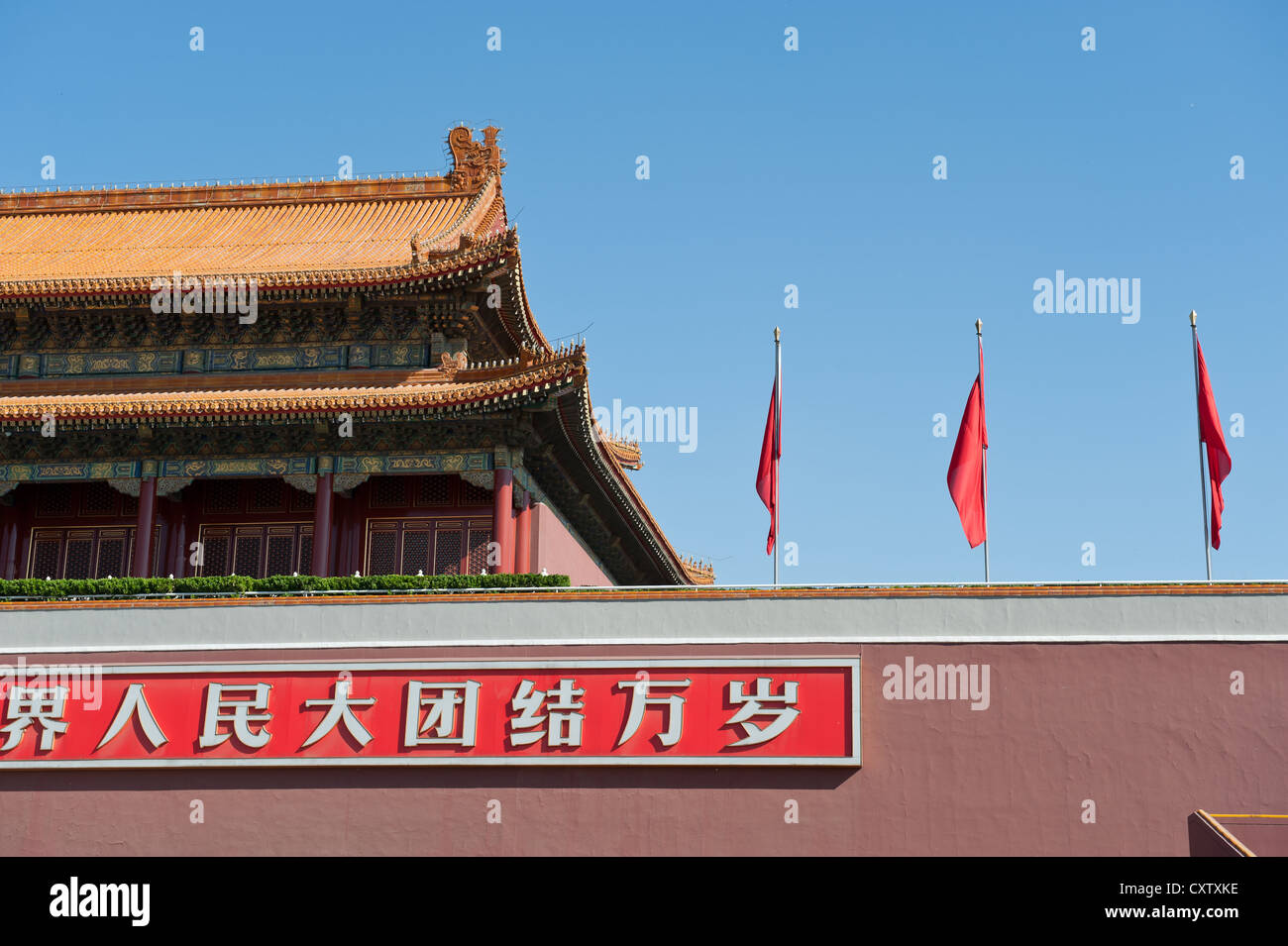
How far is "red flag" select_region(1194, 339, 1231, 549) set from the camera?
19.6 metres

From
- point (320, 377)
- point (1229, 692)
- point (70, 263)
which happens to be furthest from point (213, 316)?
point (1229, 692)

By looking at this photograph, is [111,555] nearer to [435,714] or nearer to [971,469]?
[435,714]

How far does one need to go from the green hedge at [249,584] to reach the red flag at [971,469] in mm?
5253

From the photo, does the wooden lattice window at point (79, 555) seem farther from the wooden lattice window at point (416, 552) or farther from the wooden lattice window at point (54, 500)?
the wooden lattice window at point (416, 552)

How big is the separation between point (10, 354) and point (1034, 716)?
1714 cm

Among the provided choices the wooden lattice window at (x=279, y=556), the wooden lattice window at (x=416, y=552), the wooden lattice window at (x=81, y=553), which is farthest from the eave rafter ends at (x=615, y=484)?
the wooden lattice window at (x=81, y=553)

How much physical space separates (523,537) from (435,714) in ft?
15.8

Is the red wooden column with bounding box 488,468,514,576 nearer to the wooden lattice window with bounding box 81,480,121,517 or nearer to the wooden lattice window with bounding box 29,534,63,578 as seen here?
the wooden lattice window with bounding box 81,480,121,517

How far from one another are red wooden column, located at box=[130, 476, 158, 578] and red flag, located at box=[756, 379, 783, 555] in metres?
8.96

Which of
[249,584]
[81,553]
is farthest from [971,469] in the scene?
[81,553]

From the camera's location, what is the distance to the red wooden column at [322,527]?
2208cm

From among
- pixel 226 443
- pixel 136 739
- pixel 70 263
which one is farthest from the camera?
pixel 70 263
